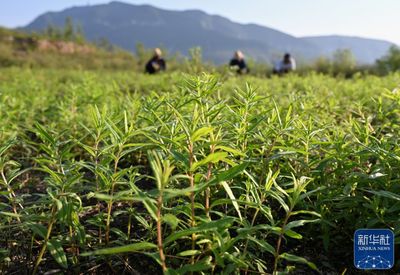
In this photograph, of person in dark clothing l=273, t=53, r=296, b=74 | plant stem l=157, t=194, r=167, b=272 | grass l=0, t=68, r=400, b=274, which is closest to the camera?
plant stem l=157, t=194, r=167, b=272

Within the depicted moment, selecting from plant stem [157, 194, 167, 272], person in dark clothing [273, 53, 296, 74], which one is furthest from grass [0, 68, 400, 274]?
person in dark clothing [273, 53, 296, 74]

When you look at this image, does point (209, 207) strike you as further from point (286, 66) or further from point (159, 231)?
point (286, 66)

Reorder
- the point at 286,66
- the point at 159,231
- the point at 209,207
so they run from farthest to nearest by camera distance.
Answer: the point at 286,66 < the point at 209,207 < the point at 159,231

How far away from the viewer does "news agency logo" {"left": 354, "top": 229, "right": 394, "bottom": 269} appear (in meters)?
1.63

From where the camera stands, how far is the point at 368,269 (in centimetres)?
167

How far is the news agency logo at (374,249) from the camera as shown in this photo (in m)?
1.63

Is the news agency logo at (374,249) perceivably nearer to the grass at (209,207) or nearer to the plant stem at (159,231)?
the grass at (209,207)

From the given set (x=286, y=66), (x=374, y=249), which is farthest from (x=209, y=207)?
(x=286, y=66)

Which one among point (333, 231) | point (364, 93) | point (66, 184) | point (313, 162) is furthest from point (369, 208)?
point (364, 93)

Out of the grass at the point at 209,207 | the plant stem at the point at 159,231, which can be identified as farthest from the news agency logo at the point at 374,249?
the plant stem at the point at 159,231

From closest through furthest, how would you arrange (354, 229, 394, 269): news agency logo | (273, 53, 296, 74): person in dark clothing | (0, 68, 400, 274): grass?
(0, 68, 400, 274): grass < (354, 229, 394, 269): news agency logo < (273, 53, 296, 74): person in dark clothing

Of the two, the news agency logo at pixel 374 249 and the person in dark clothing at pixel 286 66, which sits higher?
the person in dark clothing at pixel 286 66

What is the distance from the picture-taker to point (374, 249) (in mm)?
1649

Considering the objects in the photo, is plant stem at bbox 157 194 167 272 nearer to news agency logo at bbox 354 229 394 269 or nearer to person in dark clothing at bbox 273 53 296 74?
news agency logo at bbox 354 229 394 269
